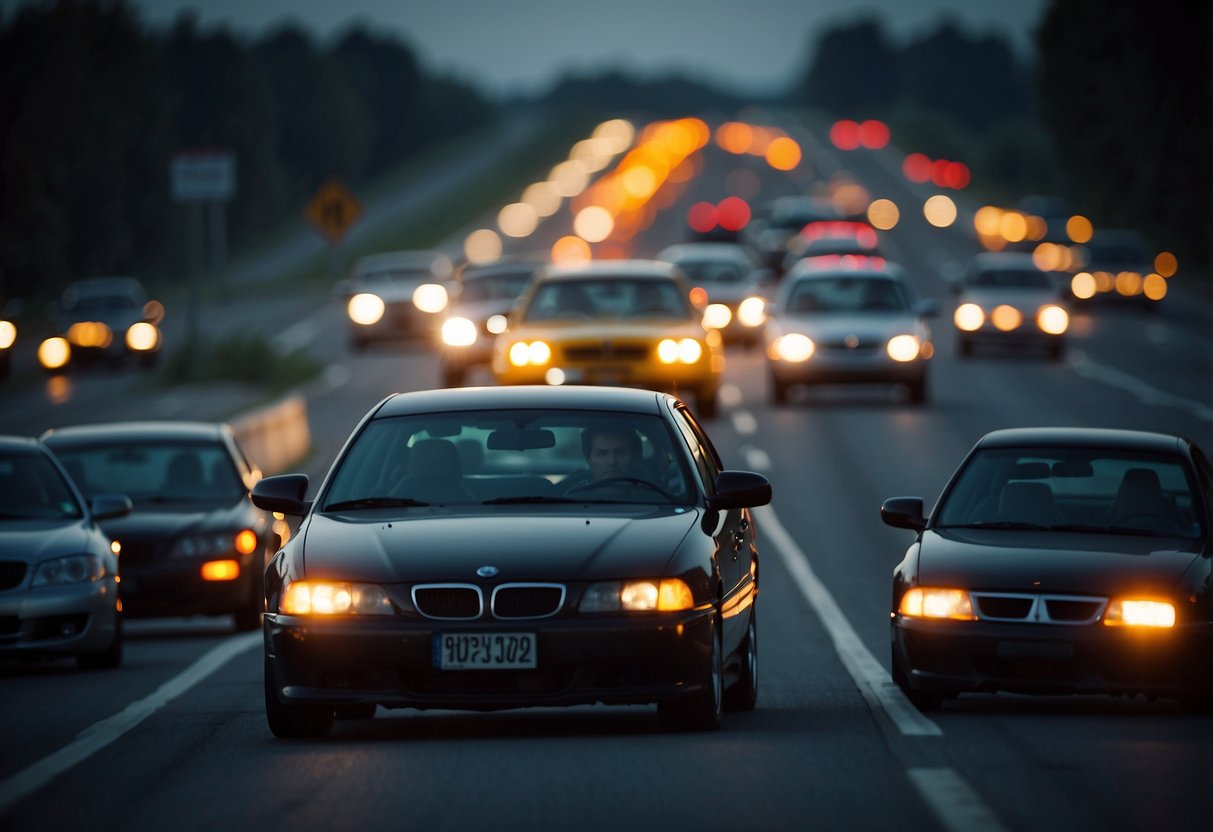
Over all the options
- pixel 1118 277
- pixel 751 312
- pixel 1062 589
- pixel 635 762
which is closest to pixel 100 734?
pixel 635 762

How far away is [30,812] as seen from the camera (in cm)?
839

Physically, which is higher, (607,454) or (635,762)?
(607,454)

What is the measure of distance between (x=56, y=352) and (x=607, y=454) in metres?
43.6

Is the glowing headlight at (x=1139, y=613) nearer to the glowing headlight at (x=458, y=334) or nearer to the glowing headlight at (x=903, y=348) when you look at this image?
the glowing headlight at (x=903, y=348)

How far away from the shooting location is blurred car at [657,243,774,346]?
44969mm

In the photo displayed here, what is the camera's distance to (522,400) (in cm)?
1100

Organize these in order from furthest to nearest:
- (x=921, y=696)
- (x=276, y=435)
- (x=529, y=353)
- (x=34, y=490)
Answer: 1. (x=276, y=435)
2. (x=529, y=353)
3. (x=34, y=490)
4. (x=921, y=696)

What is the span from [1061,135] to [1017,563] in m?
101

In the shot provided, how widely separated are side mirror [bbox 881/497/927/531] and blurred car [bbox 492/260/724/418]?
49.2 feet

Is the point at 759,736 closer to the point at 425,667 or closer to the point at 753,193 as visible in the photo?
the point at 425,667

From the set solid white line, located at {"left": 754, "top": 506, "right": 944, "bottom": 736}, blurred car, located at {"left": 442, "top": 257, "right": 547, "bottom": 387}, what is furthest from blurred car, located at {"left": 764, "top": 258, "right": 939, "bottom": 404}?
solid white line, located at {"left": 754, "top": 506, "right": 944, "bottom": 736}

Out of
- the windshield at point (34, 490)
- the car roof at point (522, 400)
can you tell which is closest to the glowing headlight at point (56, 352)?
the windshield at point (34, 490)

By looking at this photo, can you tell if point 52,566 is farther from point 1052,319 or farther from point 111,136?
point 111,136

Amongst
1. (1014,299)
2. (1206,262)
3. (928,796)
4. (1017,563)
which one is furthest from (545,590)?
(1206,262)
